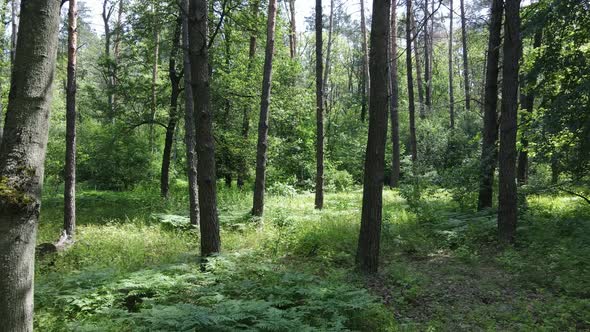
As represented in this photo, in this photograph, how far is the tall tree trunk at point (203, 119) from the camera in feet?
20.6

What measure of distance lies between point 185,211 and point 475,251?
27.0 feet

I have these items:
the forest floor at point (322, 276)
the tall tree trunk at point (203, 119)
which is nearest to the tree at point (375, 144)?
the forest floor at point (322, 276)

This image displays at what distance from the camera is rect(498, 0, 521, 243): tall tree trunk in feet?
27.6

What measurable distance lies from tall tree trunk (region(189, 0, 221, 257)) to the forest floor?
61 cm

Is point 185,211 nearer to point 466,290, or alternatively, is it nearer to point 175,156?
point 466,290

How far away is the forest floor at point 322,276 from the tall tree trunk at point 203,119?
61 centimetres

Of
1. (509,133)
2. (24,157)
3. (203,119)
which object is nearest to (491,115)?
(509,133)

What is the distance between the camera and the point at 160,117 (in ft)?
51.1

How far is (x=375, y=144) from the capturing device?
22.7 feet

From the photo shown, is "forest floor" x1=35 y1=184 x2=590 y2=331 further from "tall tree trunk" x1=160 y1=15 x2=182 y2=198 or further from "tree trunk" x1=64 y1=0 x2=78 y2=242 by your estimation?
"tall tree trunk" x1=160 y1=15 x2=182 y2=198

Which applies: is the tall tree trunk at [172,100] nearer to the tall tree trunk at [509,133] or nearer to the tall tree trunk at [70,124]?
the tall tree trunk at [70,124]

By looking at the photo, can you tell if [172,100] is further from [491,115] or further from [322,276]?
[491,115]

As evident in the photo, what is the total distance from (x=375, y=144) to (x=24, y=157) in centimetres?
564

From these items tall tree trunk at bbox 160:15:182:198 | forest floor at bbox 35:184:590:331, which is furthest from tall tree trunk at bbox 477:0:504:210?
tall tree trunk at bbox 160:15:182:198
